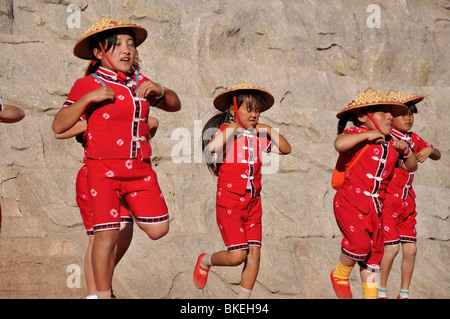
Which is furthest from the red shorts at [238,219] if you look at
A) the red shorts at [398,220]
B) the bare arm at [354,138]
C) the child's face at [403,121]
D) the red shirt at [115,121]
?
the child's face at [403,121]

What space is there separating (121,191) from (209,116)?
3.58m

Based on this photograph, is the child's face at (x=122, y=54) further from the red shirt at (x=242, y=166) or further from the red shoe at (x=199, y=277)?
the red shoe at (x=199, y=277)

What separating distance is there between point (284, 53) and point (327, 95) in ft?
3.05

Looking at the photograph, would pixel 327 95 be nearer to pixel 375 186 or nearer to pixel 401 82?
pixel 401 82

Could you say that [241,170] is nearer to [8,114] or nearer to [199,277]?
[199,277]

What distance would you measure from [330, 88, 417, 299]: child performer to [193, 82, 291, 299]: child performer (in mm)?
638

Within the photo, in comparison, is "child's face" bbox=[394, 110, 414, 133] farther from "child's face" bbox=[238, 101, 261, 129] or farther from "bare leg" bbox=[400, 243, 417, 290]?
"child's face" bbox=[238, 101, 261, 129]

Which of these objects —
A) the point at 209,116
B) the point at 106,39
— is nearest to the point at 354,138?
the point at 106,39

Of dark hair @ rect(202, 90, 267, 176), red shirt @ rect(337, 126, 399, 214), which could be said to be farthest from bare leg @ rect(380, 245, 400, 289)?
dark hair @ rect(202, 90, 267, 176)

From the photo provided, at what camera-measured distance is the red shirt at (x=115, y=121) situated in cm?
422

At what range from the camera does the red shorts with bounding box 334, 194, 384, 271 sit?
525 centimetres

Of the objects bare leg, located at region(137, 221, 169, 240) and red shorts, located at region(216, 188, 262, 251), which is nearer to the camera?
bare leg, located at region(137, 221, 169, 240)

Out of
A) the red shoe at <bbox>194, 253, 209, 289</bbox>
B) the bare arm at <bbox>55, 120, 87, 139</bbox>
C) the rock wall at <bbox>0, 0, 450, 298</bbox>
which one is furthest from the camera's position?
the rock wall at <bbox>0, 0, 450, 298</bbox>

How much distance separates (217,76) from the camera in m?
8.37
